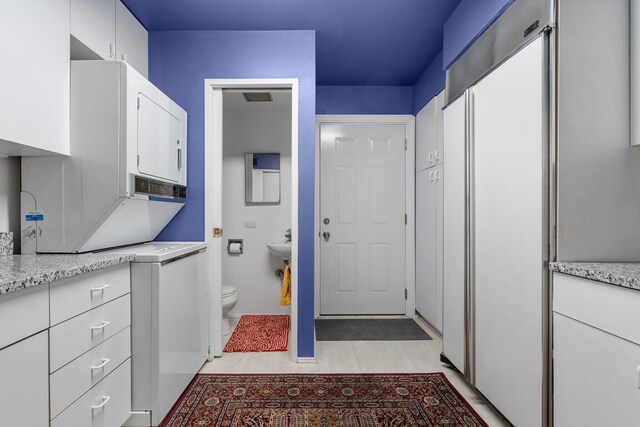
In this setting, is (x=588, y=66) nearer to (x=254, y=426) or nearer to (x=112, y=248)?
(x=254, y=426)

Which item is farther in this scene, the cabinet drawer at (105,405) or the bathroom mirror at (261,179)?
the bathroom mirror at (261,179)

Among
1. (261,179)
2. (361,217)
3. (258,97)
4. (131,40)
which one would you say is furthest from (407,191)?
(131,40)

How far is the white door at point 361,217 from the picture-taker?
3.60 metres

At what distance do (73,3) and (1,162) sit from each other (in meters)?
0.90

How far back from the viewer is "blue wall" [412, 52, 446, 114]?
9.58 ft

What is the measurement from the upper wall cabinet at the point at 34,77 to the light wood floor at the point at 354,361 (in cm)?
178

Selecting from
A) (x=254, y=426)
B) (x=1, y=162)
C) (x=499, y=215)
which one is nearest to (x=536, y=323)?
(x=499, y=215)

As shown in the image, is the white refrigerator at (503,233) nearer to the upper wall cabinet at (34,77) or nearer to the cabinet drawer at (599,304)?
the cabinet drawer at (599,304)

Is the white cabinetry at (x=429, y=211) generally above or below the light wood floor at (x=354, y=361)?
above

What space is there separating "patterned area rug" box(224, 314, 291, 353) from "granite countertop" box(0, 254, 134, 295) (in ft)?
4.71

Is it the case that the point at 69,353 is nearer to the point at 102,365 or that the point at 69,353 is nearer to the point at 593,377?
the point at 102,365

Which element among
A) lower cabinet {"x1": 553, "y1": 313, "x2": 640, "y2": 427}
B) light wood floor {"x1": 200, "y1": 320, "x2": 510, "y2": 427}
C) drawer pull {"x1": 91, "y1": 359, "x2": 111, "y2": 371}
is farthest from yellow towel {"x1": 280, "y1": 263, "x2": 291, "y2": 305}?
lower cabinet {"x1": 553, "y1": 313, "x2": 640, "y2": 427}

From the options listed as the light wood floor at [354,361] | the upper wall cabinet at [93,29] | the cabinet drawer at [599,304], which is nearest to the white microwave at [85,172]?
the upper wall cabinet at [93,29]

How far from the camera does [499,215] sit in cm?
168
